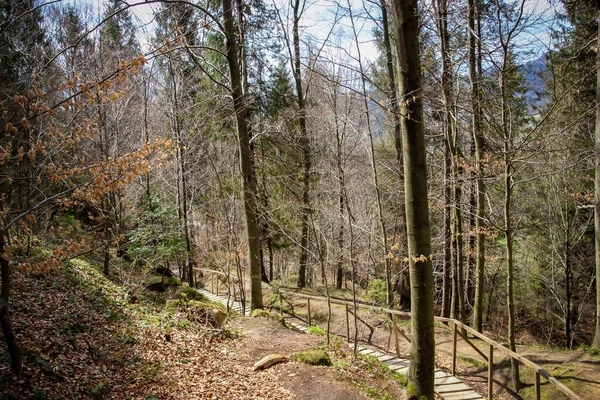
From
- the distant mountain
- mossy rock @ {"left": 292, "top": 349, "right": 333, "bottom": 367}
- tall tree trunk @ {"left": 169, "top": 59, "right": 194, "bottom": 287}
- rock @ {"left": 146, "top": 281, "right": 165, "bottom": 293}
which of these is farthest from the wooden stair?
tall tree trunk @ {"left": 169, "top": 59, "right": 194, "bottom": 287}

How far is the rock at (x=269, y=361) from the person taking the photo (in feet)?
21.2

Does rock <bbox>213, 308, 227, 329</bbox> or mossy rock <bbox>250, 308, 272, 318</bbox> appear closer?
rock <bbox>213, 308, 227, 329</bbox>

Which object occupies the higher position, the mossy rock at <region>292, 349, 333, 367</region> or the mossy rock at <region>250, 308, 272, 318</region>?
the mossy rock at <region>292, 349, 333, 367</region>

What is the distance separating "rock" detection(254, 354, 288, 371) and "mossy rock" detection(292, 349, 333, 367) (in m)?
0.23

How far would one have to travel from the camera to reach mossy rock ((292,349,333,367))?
6.68 metres

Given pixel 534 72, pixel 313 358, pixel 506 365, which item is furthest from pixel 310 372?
pixel 534 72

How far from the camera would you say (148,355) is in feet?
20.2

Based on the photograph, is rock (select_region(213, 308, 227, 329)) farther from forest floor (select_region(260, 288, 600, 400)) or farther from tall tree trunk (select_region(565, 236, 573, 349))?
tall tree trunk (select_region(565, 236, 573, 349))

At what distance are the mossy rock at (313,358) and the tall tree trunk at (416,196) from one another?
6.22 feet

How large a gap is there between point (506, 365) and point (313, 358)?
4548 mm

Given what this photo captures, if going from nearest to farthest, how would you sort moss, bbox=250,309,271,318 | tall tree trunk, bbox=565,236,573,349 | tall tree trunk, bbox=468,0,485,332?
1. tall tree trunk, bbox=468,0,485,332
2. moss, bbox=250,309,271,318
3. tall tree trunk, bbox=565,236,573,349

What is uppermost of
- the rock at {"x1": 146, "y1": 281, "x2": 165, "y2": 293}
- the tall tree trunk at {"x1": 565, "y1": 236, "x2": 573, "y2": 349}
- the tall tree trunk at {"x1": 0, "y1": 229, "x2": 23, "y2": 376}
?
the tall tree trunk at {"x1": 0, "y1": 229, "x2": 23, "y2": 376}

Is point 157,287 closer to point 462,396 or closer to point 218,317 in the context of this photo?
point 218,317

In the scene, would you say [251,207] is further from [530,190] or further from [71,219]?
[530,190]
